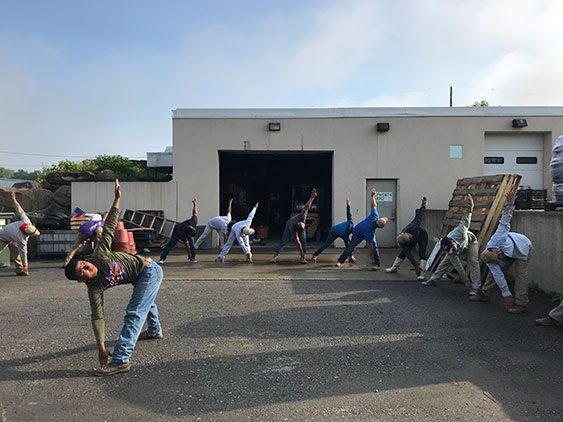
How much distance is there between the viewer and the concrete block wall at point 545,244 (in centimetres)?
698

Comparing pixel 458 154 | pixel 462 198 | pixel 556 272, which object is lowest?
pixel 556 272

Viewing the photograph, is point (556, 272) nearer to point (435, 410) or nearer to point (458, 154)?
point (435, 410)

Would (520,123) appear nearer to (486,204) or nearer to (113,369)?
(486,204)

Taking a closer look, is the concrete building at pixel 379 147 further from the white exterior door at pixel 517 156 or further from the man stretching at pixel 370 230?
the man stretching at pixel 370 230

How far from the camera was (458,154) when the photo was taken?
14.4 m

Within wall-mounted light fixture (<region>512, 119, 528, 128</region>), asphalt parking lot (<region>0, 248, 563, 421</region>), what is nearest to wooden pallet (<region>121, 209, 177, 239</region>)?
asphalt parking lot (<region>0, 248, 563, 421</region>)

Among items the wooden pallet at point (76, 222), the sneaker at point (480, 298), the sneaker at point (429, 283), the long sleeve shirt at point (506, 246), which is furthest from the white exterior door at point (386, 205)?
Answer: the wooden pallet at point (76, 222)

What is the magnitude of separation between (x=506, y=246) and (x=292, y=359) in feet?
12.5

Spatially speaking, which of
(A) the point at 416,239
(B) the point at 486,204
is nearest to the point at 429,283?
(A) the point at 416,239

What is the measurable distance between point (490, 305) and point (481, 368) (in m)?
2.84

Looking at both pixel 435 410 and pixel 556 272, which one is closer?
pixel 435 410

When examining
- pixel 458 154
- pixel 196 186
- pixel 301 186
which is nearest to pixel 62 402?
pixel 196 186

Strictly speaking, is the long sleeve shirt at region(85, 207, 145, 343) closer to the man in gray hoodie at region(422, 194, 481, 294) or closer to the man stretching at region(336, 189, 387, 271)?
the man in gray hoodie at region(422, 194, 481, 294)

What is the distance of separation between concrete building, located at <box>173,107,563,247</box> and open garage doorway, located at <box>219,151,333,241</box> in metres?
3.60
